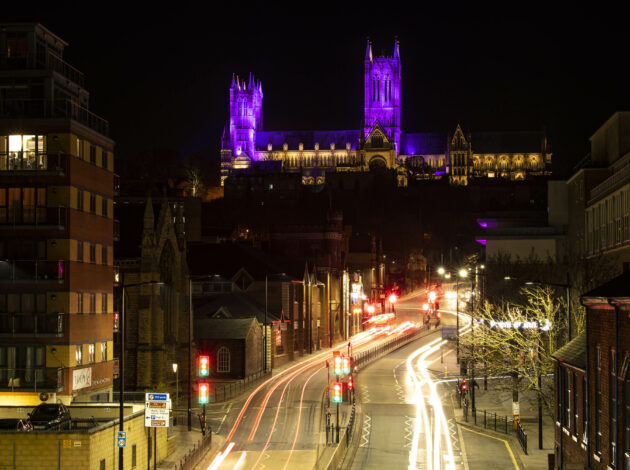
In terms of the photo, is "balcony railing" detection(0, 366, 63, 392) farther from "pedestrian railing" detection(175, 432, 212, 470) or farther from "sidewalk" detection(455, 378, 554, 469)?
"sidewalk" detection(455, 378, 554, 469)

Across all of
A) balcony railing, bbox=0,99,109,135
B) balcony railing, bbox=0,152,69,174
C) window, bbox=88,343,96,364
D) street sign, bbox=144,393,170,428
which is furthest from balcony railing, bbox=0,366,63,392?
balcony railing, bbox=0,99,109,135

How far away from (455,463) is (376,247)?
4045 inches

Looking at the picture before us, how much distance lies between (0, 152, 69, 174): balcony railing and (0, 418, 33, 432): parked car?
1329 centimetres

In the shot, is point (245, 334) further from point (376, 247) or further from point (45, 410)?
point (376, 247)

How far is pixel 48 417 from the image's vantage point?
36344mm

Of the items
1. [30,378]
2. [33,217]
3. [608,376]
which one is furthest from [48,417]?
[608,376]

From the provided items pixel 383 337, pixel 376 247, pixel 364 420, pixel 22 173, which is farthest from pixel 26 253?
pixel 376 247

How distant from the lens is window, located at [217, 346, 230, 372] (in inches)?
2982

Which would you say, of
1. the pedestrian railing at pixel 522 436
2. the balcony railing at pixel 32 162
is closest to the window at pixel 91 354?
the balcony railing at pixel 32 162

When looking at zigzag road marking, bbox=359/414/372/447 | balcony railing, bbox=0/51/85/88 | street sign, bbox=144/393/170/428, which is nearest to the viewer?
street sign, bbox=144/393/170/428

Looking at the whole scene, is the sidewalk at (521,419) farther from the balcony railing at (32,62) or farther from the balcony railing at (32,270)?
the balcony railing at (32,62)

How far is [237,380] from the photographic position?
7350cm

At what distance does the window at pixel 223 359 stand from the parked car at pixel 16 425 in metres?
37.8

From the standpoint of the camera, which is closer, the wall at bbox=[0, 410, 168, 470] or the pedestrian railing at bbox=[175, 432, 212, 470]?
Answer: the wall at bbox=[0, 410, 168, 470]
